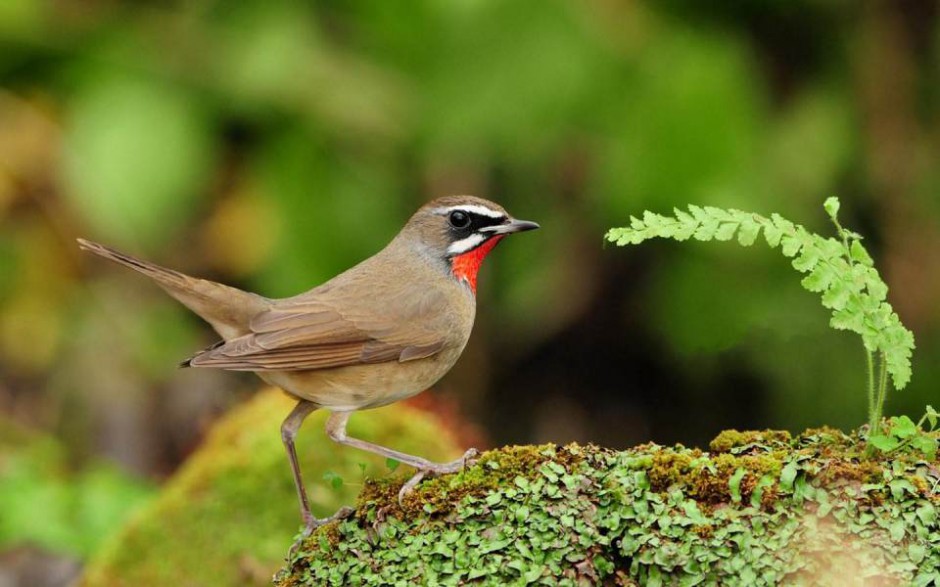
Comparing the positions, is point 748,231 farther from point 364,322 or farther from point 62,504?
point 62,504

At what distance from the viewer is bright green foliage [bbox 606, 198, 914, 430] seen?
4.59m

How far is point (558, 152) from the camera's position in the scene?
9.79 m

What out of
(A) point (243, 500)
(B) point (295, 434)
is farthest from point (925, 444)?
(A) point (243, 500)

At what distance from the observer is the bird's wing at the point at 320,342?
573cm

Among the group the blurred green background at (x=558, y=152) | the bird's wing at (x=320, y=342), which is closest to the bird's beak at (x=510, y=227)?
the bird's wing at (x=320, y=342)

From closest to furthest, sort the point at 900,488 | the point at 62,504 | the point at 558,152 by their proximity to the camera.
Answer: the point at 900,488 → the point at 62,504 → the point at 558,152

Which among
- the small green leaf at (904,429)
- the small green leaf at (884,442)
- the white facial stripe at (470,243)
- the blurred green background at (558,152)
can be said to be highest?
the blurred green background at (558,152)

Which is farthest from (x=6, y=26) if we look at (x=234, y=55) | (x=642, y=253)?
(x=642, y=253)

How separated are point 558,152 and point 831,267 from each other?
5.29 m

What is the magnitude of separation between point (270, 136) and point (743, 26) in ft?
11.8

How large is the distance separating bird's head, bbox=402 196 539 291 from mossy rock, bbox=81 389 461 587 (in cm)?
103

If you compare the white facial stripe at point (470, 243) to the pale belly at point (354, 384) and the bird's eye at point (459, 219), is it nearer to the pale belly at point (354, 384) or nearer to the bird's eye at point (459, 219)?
the bird's eye at point (459, 219)

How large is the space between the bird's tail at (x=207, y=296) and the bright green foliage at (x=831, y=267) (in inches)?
82.2

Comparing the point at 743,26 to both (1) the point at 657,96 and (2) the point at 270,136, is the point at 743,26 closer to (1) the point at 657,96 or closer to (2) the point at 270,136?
(1) the point at 657,96
